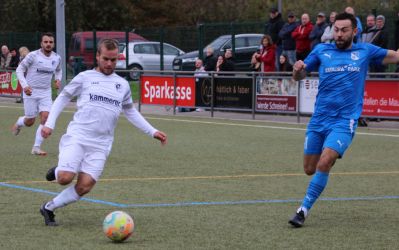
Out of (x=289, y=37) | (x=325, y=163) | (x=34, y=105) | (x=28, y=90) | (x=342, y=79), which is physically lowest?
(x=34, y=105)

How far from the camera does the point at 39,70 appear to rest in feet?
54.6

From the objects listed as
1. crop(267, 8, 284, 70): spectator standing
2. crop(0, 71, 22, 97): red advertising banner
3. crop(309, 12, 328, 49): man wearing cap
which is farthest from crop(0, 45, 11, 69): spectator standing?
crop(309, 12, 328, 49): man wearing cap

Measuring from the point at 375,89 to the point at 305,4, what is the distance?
3966 centimetres

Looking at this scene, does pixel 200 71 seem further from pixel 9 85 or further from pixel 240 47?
pixel 9 85

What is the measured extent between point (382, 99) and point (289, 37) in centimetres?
423

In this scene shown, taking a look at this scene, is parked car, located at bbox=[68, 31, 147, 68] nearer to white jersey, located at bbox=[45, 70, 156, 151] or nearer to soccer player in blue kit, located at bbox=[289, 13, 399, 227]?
white jersey, located at bbox=[45, 70, 156, 151]

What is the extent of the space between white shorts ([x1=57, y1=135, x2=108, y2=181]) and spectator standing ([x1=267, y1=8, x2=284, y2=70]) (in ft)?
53.4

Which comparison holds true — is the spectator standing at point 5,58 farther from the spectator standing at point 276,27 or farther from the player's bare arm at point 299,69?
the player's bare arm at point 299,69

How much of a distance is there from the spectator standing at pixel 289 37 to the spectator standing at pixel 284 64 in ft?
0.53

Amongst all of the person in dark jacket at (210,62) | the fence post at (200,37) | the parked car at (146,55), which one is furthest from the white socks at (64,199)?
the parked car at (146,55)

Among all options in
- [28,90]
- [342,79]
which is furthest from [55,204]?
[28,90]

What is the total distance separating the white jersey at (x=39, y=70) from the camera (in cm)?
1656

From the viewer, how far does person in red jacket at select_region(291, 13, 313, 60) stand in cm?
2355

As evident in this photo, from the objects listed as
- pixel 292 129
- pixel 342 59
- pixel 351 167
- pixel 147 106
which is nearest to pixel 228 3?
pixel 147 106
